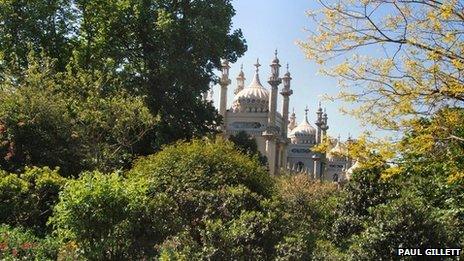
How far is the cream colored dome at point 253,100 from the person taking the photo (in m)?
46.8

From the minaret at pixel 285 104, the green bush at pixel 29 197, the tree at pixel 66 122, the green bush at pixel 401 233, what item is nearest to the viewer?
the green bush at pixel 401 233

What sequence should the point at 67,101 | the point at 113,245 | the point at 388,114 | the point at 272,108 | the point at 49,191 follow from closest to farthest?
the point at 388,114 < the point at 113,245 < the point at 49,191 < the point at 67,101 < the point at 272,108

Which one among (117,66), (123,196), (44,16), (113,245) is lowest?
(113,245)

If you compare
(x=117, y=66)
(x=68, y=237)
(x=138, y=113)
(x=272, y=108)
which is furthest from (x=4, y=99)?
(x=272, y=108)

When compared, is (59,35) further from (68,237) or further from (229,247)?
(229,247)

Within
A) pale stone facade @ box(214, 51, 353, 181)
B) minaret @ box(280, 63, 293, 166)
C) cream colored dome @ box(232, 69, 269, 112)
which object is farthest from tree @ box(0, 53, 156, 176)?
cream colored dome @ box(232, 69, 269, 112)

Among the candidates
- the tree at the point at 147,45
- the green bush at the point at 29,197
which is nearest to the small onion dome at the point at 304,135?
the tree at the point at 147,45

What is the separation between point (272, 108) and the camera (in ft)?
139

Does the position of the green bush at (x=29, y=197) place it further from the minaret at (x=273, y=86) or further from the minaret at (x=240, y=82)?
the minaret at (x=240, y=82)

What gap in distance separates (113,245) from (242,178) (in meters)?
2.99

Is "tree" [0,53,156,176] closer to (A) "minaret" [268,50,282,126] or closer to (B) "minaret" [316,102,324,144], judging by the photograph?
(A) "minaret" [268,50,282,126]

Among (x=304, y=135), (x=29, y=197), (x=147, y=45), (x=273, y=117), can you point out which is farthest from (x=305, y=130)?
(x=29, y=197)

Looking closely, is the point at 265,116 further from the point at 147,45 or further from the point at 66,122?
the point at 66,122

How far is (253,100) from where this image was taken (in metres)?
47.0
